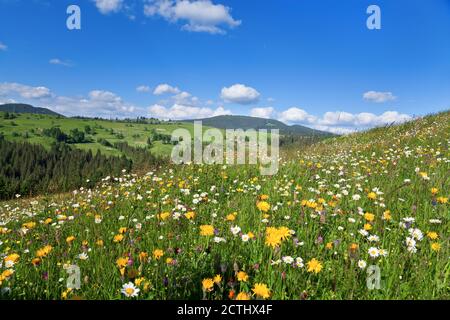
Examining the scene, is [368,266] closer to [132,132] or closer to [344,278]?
[344,278]

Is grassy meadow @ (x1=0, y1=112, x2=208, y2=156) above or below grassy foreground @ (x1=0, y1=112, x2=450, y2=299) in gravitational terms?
above

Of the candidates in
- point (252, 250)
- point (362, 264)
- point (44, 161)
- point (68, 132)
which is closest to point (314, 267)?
point (362, 264)

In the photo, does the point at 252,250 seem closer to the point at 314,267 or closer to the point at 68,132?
the point at 314,267

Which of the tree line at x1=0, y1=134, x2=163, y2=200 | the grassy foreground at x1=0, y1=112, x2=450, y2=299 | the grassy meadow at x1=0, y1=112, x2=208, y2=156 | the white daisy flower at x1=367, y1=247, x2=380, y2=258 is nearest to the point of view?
the grassy foreground at x1=0, y1=112, x2=450, y2=299

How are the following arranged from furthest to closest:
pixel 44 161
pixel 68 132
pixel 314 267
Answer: pixel 68 132
pixel 44 161
pixel 314 267

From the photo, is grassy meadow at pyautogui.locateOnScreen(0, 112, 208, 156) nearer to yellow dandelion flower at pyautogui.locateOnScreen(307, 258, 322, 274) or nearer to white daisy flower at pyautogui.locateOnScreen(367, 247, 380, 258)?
white daisy flower at pyautogui.locateOnScreen(367, 247, 380, 258)

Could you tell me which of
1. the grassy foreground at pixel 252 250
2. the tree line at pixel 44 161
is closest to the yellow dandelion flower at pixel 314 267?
the grassy foreground at pixel 252 250

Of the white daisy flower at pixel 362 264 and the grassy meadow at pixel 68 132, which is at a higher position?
the grassy meadow at pixel 68 132

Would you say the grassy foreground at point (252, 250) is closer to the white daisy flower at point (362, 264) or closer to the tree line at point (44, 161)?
the white daisy flower at point (362, 264)

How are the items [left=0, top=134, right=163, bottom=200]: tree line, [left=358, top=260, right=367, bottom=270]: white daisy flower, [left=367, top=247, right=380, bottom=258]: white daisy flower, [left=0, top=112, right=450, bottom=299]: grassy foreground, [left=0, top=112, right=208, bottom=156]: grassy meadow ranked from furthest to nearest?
[left=0, top=112, right=208, bottom=156]: grassy meadow
[left=0, top=134, right=163, bottom=200]: tree line
[left=367, top=247, right=380, bottom=258]: white daisy flower
[left=358, top=260, right=367, bottom=270]: white daisy flower
[left=0, top=112, right=450, bottom=299]: grassy foreground

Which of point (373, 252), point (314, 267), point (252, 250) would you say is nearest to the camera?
point (314, 267)

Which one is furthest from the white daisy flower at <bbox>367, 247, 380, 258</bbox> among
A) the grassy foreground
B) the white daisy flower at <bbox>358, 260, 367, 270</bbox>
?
the white daisy flower at <bbox>358, 260, 367, 270</bbox>
